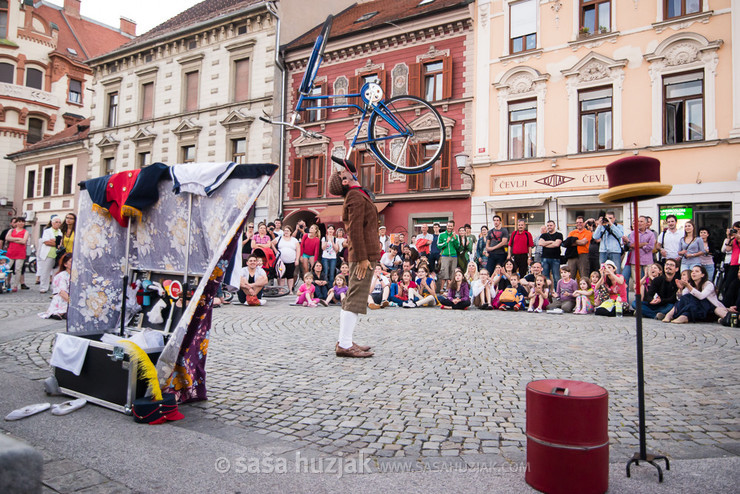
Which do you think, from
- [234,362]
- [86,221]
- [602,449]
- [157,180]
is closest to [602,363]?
[602,449]

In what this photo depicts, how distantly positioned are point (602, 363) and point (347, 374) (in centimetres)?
281

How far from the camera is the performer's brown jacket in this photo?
5.79 metres

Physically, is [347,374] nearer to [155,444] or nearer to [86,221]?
[155,444]

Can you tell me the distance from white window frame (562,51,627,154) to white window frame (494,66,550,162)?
2.90 ft

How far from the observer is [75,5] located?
44.7 m

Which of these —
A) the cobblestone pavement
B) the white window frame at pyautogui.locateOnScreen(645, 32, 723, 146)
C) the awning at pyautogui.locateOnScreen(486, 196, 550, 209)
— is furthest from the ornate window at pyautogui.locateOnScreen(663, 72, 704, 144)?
the cobblestone pavement

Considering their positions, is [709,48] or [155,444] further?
[709,48]

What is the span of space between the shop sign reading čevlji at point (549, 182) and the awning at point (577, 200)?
0.35 m

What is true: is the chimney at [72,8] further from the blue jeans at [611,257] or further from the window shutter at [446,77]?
the blue jeans at [611,257]

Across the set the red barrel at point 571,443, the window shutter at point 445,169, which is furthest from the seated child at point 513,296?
the red barrel at point 571,443

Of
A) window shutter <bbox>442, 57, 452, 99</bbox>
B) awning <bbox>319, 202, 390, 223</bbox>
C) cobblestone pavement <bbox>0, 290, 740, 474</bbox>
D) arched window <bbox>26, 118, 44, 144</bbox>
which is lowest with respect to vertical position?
cobblestone pavement <bbox>0, 290, 740, 474</bbox>

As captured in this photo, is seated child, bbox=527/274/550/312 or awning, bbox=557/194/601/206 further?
awning, bbox=557/194/601/206

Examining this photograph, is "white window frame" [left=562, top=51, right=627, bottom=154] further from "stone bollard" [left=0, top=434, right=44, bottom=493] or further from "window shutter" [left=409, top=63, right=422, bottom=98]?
"stone bollard" [left=0, top=434, right=44, bottom=493]

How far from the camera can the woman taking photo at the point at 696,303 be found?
9156 mm
